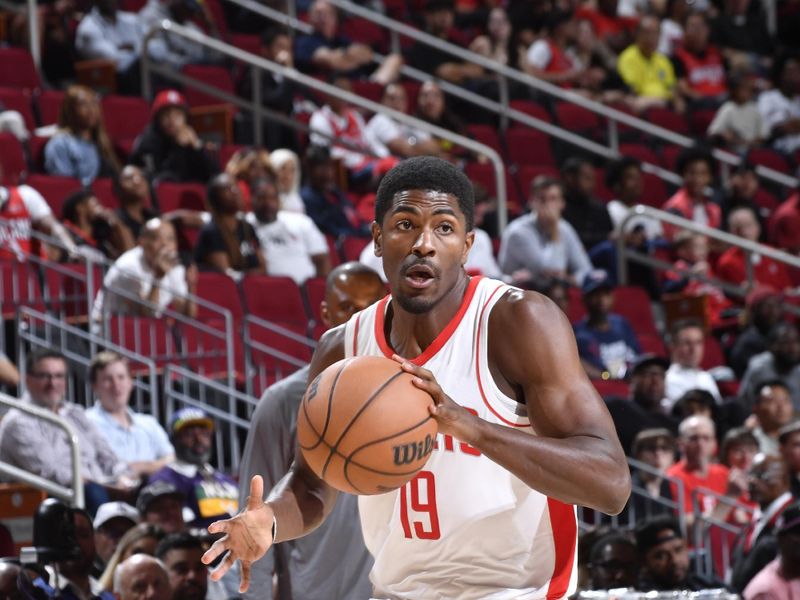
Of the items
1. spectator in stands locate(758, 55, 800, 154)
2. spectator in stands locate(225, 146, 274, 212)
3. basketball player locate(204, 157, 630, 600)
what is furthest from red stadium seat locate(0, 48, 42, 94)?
basketball player locate(204, 157, 630, 600)

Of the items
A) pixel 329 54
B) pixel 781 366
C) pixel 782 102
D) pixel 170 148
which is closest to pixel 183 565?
pixel 170 148

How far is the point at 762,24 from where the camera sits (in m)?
17.4

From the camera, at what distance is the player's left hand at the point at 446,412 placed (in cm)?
310

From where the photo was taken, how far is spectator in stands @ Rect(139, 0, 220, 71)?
1234 centimetres

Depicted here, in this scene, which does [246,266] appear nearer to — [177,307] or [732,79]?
[177,307]

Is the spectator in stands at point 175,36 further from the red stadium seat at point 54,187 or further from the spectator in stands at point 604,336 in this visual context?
the spectator in stands at point 604,336

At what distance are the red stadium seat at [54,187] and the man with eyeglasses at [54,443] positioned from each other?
Result: 8.19ft

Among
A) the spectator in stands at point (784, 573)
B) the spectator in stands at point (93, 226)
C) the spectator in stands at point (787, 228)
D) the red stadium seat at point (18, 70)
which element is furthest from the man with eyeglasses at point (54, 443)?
the spectator in stands at point (787, 228)

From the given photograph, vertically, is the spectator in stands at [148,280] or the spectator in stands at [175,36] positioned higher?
the spectator in stands at [175,36]

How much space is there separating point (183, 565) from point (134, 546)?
260 millimetres

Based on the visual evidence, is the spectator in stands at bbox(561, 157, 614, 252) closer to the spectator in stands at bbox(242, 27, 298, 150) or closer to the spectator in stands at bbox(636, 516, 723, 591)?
the spectator in stands at bbox(242, 27, 298, 150)

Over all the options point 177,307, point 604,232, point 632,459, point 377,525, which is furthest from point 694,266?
point 377,525

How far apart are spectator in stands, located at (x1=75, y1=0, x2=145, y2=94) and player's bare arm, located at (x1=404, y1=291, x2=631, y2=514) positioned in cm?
916

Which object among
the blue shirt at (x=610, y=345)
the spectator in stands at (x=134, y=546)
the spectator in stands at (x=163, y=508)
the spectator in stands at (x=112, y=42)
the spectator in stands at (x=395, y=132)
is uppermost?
the spectator in stands at (x=112, y=42)
